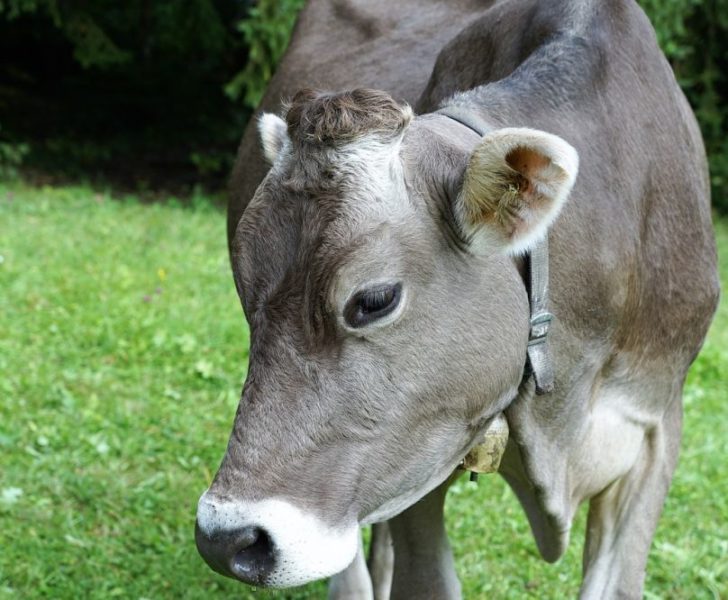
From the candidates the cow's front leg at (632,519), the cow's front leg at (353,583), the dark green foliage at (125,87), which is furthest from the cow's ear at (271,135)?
the dark green foliage at (125,87)

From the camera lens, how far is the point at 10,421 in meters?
5.50

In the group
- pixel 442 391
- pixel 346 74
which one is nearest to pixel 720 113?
pixel 346 74

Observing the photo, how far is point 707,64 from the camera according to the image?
37.8ft

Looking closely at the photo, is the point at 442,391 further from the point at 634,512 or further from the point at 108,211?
the point at 108,211

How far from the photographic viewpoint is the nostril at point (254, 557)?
2324 mm

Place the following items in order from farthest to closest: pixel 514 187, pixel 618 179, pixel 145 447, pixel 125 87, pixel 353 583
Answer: pixel 125 87 → pixel 145 447 → pixel 353 583 → pixel 618 179 → pixel 514 187

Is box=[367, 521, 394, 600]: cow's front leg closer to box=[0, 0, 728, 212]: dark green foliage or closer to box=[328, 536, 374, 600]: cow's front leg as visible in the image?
box=[328, 536, 374, 600]: cow's front leg

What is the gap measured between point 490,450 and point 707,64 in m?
9.64

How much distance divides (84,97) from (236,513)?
1338 cm

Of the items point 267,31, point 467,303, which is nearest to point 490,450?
point 467,303

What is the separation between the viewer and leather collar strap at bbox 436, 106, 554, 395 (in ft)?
8.89

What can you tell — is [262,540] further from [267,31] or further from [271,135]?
[267,31]

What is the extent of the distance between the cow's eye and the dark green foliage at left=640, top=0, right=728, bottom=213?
28.9 ft

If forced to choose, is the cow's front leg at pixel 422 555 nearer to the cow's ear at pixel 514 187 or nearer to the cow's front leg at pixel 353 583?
the cow's front leg at pixel 353 583
